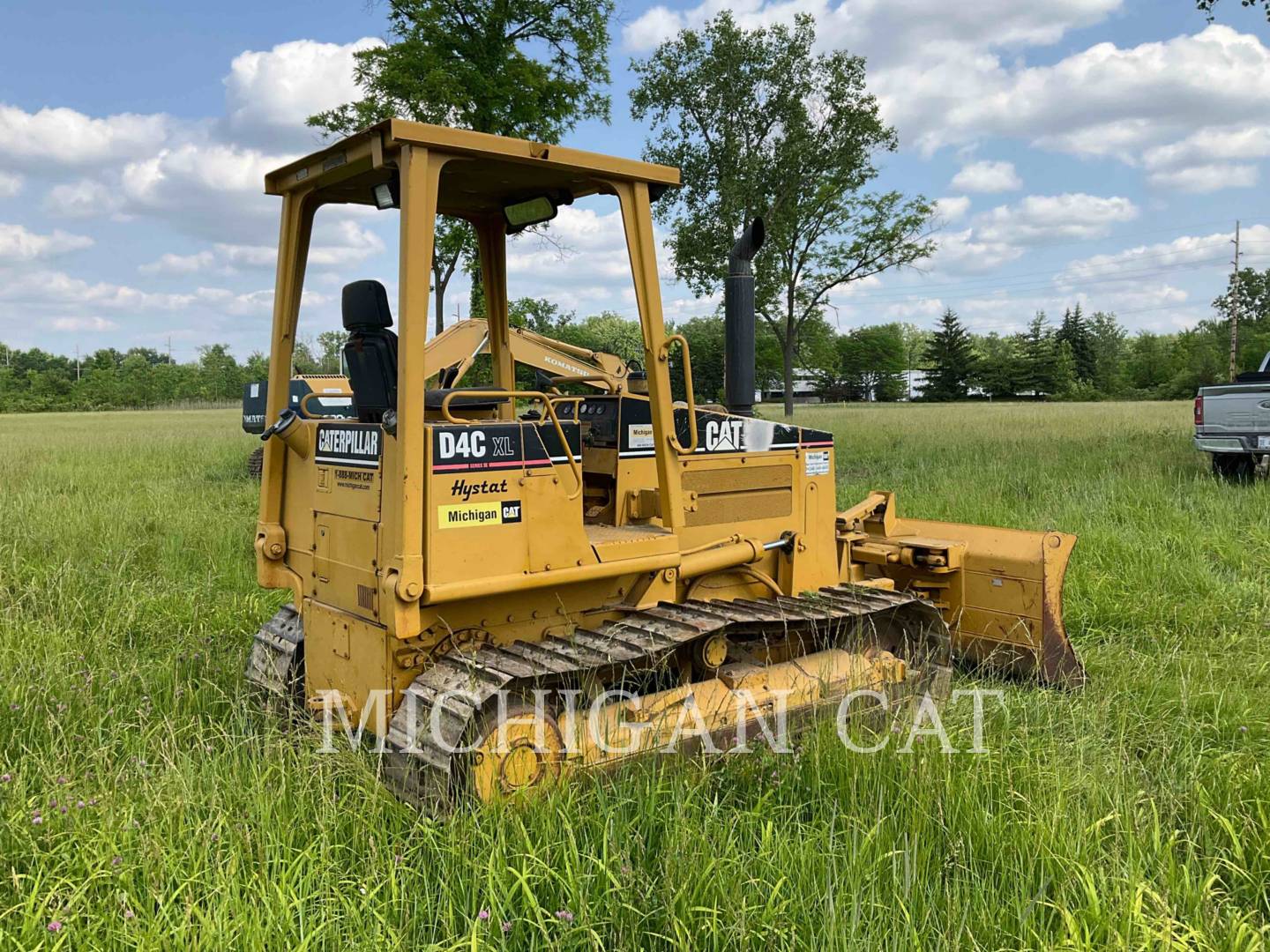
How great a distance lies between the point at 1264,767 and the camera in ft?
12.9

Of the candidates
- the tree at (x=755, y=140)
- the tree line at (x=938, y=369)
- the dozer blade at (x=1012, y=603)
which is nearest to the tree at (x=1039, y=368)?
the tree line at (x=938, y=369)

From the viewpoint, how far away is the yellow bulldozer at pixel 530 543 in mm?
3553

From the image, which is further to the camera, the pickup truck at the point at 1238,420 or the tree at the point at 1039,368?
the tree at the point at 1039,368

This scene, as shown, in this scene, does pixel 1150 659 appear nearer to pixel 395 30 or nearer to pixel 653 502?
pixel 653 502

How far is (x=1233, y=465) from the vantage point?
12.6m

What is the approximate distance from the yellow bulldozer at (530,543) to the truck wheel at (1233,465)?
884cm

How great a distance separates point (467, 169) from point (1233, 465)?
40.9ft

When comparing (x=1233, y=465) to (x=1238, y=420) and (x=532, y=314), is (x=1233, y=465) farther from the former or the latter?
(x=532, y=314)

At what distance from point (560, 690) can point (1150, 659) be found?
4.03m

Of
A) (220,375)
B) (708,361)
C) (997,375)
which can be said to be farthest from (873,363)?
(220,375)

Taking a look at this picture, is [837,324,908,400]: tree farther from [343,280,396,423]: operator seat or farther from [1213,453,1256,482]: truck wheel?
[343,280,396,423]: operator seat

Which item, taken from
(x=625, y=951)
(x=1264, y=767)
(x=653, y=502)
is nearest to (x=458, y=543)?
(x=653, y=502)

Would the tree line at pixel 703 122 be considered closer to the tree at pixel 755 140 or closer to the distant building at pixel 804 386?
the tree at pixel 755 140

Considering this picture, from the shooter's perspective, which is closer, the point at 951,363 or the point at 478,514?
the point at 478,514
